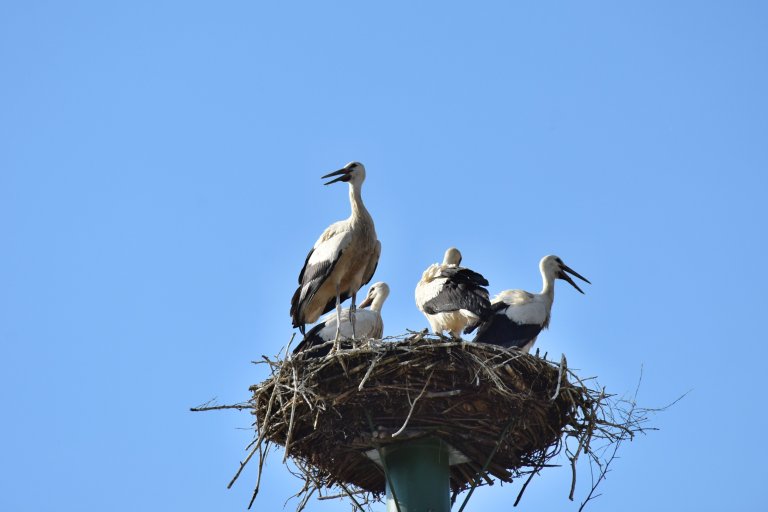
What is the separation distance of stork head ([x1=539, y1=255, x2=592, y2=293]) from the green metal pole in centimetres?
405

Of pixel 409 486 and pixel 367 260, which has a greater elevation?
pixel 367 260

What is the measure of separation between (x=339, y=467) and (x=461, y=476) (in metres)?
0.85

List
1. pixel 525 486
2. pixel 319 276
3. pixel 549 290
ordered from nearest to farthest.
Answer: pixel 525 486
pixel 319 276
pixel 549 290

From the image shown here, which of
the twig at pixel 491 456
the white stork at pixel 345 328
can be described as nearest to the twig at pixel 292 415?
the twig at pixel 491 456

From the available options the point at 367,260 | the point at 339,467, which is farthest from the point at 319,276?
the point at 339,467

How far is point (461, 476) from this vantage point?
841cm

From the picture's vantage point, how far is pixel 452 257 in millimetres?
11695

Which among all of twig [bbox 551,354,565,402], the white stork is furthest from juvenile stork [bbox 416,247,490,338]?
twig [bbox 551,354,565,402]

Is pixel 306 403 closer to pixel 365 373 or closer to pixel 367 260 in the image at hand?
pixel 365 373

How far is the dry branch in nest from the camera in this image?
25.6 feet

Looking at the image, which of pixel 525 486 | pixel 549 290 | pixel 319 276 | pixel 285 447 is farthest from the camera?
pixel 549 290

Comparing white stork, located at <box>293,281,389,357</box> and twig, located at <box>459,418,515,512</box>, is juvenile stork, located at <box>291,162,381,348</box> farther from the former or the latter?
twig, located at <box>459,418,515,512</box>

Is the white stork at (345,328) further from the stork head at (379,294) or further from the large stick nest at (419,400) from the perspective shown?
the large stick nest at (419,400)

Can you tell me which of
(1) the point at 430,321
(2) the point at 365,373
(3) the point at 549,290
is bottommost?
(2) the point at 365,373
